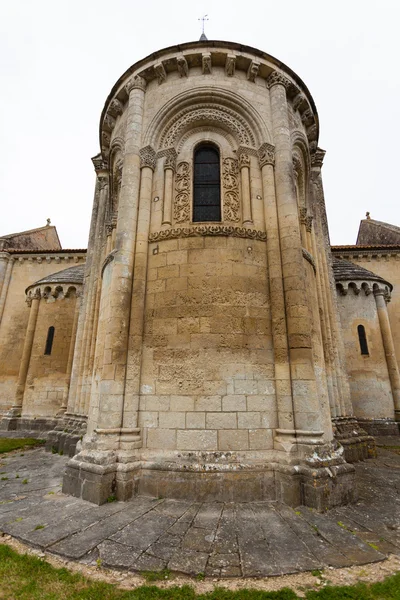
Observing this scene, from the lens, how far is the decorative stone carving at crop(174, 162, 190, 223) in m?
7.74

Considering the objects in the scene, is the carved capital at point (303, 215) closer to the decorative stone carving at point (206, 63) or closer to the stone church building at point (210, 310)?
the stone church building at point (210, 310)

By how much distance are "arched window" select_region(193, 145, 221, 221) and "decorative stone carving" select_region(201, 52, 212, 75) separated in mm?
2050

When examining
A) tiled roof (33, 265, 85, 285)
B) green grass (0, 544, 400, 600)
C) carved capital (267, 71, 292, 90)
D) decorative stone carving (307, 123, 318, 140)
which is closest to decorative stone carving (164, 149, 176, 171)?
carved capital (267, 71, 292, 90)

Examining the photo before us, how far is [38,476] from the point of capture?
Result: 7328 millimetres

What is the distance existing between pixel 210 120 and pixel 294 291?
520cm

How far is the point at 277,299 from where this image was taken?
689 centimetres

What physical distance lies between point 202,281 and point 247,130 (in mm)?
4477

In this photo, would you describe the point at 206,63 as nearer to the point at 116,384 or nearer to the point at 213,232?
the point at 213,232

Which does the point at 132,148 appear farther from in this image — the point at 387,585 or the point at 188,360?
the point at 387,585

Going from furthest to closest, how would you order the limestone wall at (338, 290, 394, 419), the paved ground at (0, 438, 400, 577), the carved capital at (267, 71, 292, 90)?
the limestone wall at (338, 290, 394, 419) < the carved capital at (267, 71, 292, 90) < the paved ground at (0, 438, 400, 577)

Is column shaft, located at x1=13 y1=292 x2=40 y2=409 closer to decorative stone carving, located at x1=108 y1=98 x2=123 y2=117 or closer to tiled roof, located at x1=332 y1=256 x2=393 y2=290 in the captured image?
decorative stone carving, located at x1=108 y1=98 x2=123 y2=117

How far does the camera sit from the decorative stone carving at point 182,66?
8.59 meters

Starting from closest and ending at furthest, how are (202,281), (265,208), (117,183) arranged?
(202,281) → (265,208) → (117,183)

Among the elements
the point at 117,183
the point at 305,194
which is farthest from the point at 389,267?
the point at 117,183
